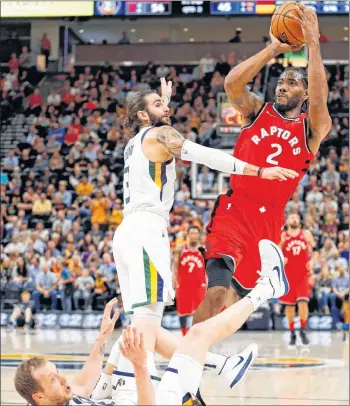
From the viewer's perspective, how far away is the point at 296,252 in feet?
42.6

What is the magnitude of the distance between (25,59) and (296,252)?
15.7m

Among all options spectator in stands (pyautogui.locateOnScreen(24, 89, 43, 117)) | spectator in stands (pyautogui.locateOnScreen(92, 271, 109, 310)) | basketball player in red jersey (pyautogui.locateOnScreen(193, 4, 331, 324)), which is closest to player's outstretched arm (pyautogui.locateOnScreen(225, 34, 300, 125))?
basketball player in red jersey (pyautogui.locateOnScreen(193, 4, 331, 324))

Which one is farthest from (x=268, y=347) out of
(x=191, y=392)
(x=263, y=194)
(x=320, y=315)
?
(x=191, y=392)

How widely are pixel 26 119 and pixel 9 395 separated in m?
16.5

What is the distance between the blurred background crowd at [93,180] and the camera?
16.9 metres

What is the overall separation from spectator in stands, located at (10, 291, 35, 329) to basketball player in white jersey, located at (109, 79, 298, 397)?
36.9ft

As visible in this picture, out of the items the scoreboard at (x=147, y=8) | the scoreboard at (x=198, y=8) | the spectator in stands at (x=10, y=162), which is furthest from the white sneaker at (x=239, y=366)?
the scoreboard at (x=147, y=8)

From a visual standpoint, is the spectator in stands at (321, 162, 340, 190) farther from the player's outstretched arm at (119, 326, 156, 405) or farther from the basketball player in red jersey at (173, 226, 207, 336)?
the player's outstretched arm at (119, 326, 156, 405)

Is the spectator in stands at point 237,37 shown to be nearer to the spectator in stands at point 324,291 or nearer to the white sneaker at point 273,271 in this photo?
the spectator in stands at point 324,291

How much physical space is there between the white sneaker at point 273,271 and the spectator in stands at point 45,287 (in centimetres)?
1159

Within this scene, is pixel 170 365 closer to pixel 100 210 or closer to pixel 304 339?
pixel 304 339

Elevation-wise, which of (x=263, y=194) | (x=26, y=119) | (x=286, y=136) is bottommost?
(x=263, y=194)

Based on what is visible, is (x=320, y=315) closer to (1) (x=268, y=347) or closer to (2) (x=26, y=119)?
(1) (x=268, y=347)

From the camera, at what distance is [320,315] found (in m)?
15.9
